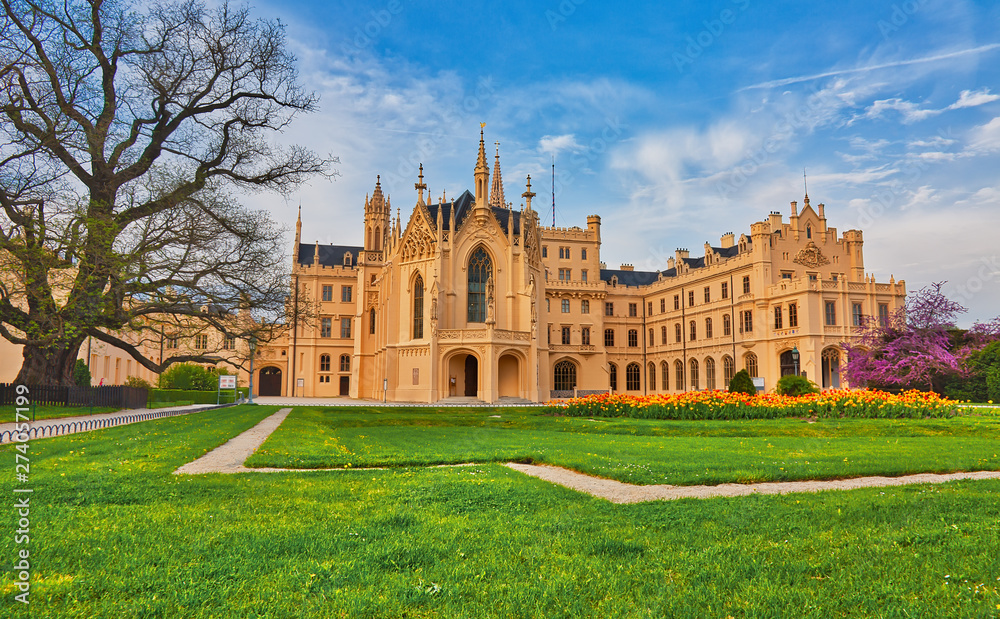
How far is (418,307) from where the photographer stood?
47.2 metres

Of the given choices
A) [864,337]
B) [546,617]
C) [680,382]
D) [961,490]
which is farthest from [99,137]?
[680,382]

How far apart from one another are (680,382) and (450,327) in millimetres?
28136

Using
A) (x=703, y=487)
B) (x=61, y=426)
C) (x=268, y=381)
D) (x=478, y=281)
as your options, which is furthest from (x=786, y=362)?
(x=268, y=381)

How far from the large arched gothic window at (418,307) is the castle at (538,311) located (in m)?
0.13

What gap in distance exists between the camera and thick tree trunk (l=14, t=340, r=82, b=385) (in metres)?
24.5

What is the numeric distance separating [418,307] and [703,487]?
40.2 m

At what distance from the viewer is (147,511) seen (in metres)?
6.12

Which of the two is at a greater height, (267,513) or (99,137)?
(99,137)

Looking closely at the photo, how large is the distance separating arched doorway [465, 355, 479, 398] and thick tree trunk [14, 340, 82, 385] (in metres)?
28.3

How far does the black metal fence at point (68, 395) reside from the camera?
2338cm

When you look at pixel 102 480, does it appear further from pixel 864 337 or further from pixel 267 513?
pixel 864 337

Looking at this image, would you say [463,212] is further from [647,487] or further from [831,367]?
[647,487]

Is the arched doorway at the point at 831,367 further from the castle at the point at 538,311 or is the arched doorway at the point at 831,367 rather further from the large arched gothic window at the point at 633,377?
the large arched gothic window at the point at 633,377

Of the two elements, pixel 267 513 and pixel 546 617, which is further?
pixel 267 513
